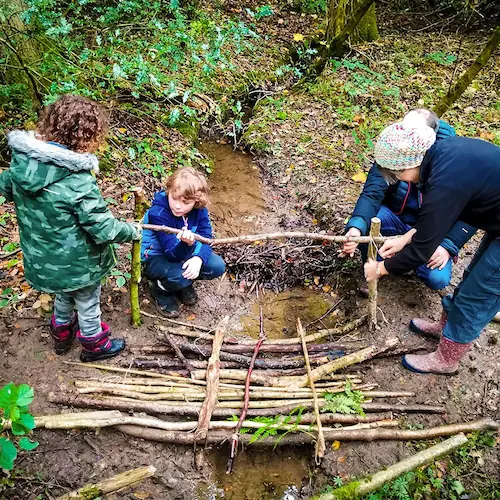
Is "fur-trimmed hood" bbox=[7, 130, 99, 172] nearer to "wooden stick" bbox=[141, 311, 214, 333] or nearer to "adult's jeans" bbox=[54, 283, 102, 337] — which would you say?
"adult's jeans" bbox=[54, 283, 102, 337]

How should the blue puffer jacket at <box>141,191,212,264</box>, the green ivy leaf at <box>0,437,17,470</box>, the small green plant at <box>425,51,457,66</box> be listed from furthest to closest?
the small green plant at <box>425,51,457,66</box>, the blue puffer jacket at <box>141,191,212,264</box>, the green ivy leaf at <box>0,437,17,470</box>

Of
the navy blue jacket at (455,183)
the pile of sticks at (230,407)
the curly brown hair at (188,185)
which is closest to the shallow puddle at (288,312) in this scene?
the pile of sticks at (230,407)

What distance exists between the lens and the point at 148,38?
748 centimetres

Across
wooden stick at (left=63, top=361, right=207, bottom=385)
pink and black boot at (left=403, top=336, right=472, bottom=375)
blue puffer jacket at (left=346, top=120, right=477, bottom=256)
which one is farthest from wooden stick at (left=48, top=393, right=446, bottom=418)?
blue puffer jacket at (left=346, top=120, right=477, bottom=256)

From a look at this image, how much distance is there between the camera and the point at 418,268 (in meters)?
4.12

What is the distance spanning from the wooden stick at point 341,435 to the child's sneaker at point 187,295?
1.39m

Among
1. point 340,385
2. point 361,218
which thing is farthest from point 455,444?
point 361,218

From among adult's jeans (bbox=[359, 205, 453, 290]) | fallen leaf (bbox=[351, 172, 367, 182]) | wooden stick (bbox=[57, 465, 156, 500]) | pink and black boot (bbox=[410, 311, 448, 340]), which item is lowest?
wooden stick (bbox=[57, 465, 156, 500])

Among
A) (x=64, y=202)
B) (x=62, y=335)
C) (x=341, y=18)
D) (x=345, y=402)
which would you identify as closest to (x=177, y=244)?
(x=62, y=335)

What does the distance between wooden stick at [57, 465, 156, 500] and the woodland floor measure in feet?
0.27

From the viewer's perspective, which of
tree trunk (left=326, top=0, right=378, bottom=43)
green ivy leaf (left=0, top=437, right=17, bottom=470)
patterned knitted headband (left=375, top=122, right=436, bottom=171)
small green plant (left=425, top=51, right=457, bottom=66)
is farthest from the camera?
small green plant (left=425, top=51, right=457, bottom=66)

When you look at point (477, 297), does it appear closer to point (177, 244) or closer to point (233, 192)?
point (177, 244)

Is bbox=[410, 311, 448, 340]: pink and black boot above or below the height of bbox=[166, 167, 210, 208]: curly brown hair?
below

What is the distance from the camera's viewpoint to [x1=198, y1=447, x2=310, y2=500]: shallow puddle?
10.2 ft
